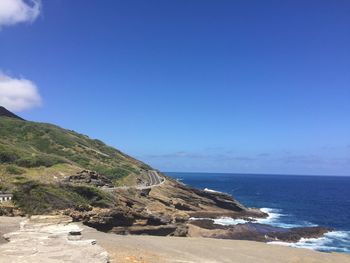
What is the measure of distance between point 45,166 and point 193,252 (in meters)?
41.9

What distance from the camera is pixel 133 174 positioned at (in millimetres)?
91250

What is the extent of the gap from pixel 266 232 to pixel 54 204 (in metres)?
38.8

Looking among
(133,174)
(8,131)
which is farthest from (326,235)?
(8,131)

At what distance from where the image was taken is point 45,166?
63.2 metres

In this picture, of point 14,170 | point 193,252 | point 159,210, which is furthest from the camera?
point 159,210

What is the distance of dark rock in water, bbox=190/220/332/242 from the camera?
59484mm

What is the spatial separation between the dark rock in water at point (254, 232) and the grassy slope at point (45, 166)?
1979 centimetres

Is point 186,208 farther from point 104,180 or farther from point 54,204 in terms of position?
point 54,204

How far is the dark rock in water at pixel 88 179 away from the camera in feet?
192

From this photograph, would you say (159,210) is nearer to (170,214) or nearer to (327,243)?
(170,214)

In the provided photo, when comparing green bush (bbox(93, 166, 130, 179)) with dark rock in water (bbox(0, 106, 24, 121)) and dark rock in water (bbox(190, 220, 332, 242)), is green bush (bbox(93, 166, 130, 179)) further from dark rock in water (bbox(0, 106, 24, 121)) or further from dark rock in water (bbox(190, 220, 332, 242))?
dark rock in water (bbox(0, 106, 24, 121))

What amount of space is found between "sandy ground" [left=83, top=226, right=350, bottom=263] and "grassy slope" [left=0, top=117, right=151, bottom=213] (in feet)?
27.3

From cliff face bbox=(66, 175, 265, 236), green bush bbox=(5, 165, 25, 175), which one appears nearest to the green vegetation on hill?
cliff face bbox=(66, 175, 265, 236)

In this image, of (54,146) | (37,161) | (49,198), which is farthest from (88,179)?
(54,146)
